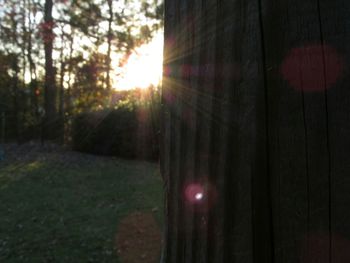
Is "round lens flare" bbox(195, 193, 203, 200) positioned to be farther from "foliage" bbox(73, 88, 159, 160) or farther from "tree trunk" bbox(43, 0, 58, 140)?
"tree trunk" bbox(43, 0, 58, 140)

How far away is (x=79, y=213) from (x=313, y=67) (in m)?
5.91

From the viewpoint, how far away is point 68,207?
21.7 feet

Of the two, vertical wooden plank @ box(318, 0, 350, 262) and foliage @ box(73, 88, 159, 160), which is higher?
foliage @ box(73, 88, 159, 160)

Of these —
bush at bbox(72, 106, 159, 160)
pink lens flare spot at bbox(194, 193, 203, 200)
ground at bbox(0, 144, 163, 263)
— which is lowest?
ground at bbox(0, 144, 163, 263)

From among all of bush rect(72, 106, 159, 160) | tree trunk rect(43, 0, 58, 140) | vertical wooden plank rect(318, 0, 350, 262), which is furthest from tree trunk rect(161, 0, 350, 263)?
tree trunk rect(43, 0, 58, 140)

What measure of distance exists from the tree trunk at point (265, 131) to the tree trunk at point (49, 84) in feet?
59.2

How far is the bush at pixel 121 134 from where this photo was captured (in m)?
13.4

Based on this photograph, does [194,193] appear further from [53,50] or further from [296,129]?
[53,50]

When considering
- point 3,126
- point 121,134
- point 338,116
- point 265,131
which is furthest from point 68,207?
point 3,126

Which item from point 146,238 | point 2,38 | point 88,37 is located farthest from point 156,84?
point 146,238

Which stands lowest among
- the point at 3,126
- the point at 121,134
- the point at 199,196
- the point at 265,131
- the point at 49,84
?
the point at 199,196

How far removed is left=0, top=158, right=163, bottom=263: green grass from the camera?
469 centimetres

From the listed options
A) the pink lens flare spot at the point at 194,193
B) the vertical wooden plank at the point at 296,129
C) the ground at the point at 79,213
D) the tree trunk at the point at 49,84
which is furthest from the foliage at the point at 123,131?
the vertical wooden plank at the point at 296,129

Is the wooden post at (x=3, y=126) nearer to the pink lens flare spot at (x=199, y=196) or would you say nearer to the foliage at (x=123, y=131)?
the foliage at (x=123, y=131)
